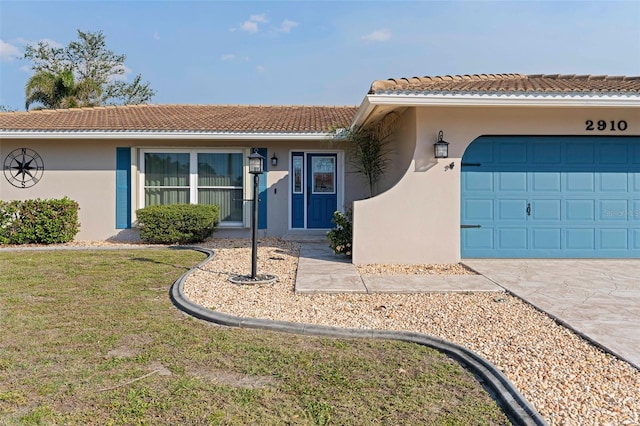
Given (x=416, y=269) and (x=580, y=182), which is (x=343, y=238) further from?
(x=580, y=182)

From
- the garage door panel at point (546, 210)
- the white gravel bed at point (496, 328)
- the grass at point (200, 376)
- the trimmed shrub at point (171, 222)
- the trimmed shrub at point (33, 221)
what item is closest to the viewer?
the grass at point (200, 376)

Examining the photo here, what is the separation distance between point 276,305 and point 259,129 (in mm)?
7100

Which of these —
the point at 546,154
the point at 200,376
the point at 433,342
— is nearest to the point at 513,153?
the point at 546,154

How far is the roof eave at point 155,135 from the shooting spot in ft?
36.1

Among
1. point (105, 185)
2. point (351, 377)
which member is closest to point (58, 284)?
point (351, 377)

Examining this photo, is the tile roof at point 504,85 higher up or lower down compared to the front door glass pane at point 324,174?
higher up

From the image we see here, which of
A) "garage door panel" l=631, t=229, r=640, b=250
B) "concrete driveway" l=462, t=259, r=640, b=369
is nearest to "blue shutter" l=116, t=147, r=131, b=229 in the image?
"concrete driveway" l=462, t=259, r=640, b=369

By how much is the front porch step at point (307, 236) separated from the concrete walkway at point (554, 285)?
7.97 feet

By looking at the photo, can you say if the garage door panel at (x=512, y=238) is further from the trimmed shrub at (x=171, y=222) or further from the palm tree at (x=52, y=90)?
the palm tree at (x=52, y=90)

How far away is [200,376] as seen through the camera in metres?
3.31

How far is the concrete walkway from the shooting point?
14.4 ft

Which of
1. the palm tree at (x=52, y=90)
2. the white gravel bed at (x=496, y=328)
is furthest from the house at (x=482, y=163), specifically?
the palm tree at (x=52, y=90)

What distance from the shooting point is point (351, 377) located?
3295mm

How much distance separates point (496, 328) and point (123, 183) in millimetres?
10348
